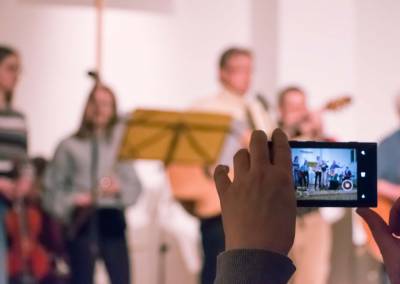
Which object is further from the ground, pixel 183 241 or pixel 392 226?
pixel 392 226

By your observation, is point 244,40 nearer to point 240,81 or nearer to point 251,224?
point 240,81

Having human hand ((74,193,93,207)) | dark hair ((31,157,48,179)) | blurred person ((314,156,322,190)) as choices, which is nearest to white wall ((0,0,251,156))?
dark hair ((31,157,48,179))

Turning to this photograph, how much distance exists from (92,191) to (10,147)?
49 centimetres

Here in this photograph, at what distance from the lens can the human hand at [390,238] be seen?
0.79 metres

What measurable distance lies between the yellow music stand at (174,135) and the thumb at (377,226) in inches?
105

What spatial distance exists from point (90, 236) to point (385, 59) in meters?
2.39

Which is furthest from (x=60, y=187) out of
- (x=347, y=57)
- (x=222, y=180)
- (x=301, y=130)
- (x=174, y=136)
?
(x=222, y=180)

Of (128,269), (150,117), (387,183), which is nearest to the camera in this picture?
(150,117)

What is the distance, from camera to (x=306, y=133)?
396 centimetres

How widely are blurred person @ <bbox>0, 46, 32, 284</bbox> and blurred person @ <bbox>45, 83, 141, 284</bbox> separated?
203 millimetres

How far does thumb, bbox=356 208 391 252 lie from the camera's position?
2.63ft

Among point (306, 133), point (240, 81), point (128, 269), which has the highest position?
point (240, 81)

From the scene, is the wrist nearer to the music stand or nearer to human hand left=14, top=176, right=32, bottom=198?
the music stand

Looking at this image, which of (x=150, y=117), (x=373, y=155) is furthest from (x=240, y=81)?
(x=373, y=155)
